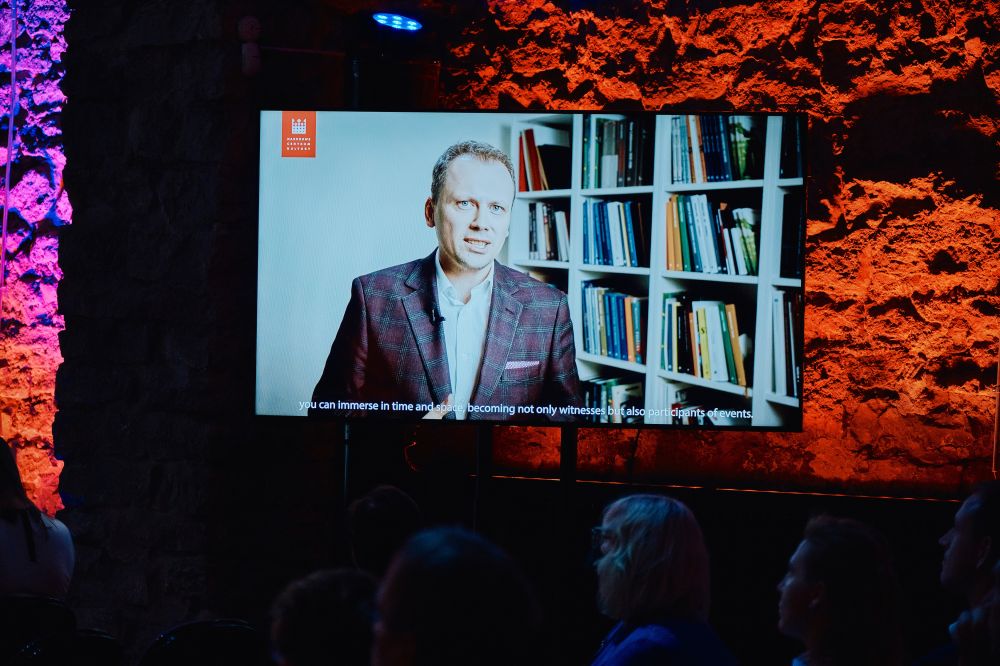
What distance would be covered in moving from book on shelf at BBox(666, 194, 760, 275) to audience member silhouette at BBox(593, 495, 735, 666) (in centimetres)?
128

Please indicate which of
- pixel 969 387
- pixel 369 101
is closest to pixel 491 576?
pixel 369 101

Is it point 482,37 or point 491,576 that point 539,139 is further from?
point 491,576

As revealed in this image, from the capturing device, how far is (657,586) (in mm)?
1920

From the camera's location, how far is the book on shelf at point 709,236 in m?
3.09

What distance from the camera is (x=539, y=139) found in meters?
3.16

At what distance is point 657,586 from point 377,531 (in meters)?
0.62

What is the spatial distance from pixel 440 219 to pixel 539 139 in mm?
424

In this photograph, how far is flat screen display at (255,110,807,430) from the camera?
3086 millimetres

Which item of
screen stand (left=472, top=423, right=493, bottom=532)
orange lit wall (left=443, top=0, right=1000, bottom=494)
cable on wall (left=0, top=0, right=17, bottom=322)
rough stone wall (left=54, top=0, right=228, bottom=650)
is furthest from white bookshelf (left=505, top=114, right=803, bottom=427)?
cable on wall (left=0, top=0, right=17, bottom=322)

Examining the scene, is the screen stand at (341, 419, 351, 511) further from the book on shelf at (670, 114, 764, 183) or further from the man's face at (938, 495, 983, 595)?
the man's face at (938, 495, 983, 595)

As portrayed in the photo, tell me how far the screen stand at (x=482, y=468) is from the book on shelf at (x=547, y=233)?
64 cm

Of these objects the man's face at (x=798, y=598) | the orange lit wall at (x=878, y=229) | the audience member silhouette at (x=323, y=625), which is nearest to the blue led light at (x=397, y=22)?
the orange lit wall at (x=878, y=229)

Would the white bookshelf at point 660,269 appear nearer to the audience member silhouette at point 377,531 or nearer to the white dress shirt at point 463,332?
the white dress shirt at point 463,332

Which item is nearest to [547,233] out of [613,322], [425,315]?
[613,322]
